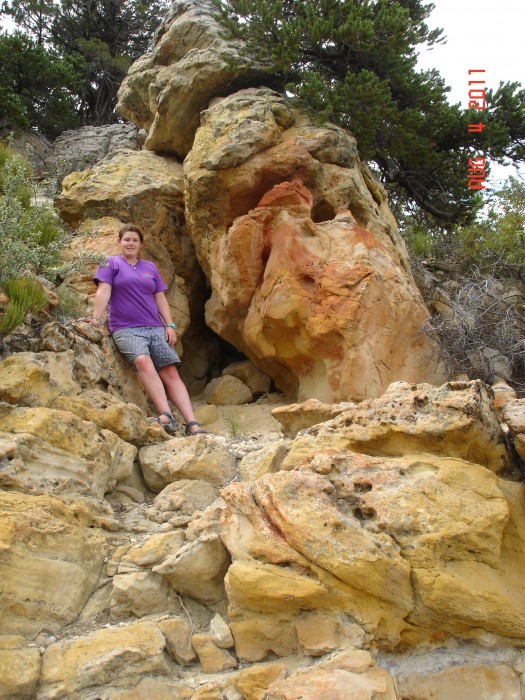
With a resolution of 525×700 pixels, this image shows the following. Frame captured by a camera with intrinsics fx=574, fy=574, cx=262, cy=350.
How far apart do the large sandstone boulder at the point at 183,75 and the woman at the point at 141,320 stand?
99.3 inches

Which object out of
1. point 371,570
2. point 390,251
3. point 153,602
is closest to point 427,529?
point 371,570

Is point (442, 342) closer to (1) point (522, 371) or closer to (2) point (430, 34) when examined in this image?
(1) point (522, 371)

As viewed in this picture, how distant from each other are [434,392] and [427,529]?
2.56ft

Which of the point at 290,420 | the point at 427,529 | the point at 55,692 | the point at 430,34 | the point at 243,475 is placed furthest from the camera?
the point at 430,34

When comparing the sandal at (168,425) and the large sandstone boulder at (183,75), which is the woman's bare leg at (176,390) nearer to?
the sandal at (168,425)

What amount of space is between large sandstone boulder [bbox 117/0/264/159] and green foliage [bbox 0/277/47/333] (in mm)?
3781

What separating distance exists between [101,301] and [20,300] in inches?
39.2

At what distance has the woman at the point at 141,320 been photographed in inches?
185

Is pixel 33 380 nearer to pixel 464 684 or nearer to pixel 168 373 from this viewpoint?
pixel 168 373

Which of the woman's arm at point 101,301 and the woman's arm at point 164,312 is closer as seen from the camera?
the woman's arm at point 101,301

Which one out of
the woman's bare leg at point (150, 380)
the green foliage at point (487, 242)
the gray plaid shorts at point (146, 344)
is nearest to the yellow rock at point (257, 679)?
the woman's bare leg at point (150, 380)

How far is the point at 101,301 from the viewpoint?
4.80 metres

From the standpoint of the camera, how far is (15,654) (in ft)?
7.08

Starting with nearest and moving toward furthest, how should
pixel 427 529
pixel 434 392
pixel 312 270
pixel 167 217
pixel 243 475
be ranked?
pixel 427 529
pixel 434 392
pixel 243 475
pixel 312 270
pixel 167 217
